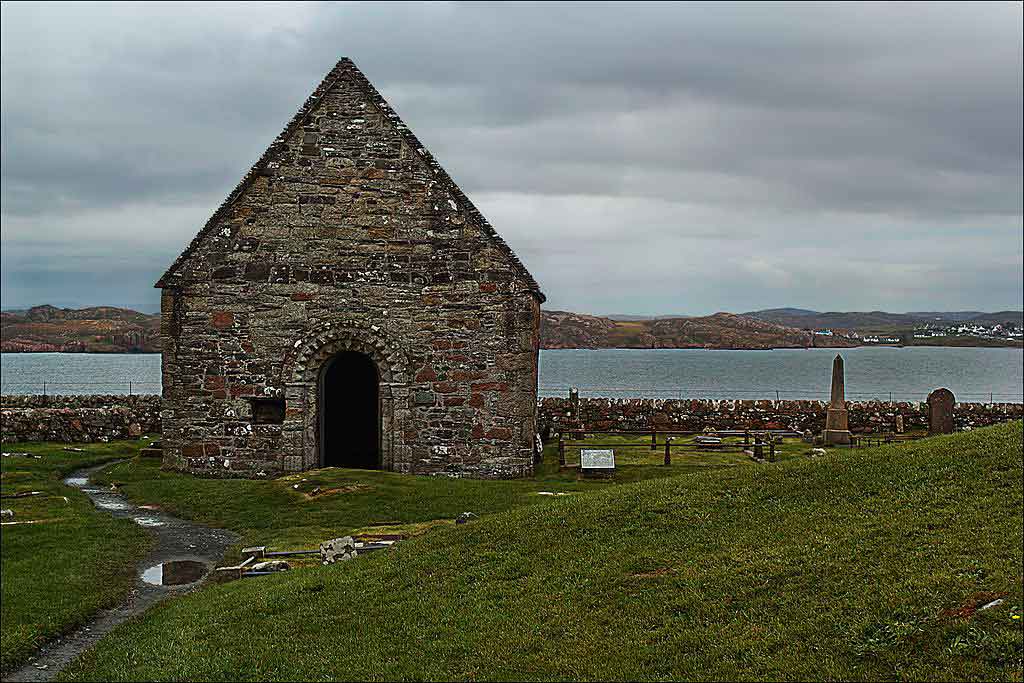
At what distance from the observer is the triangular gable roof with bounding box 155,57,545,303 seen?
76.5 ft

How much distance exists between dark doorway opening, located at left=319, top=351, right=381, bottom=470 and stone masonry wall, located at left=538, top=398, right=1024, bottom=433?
7.03 metres

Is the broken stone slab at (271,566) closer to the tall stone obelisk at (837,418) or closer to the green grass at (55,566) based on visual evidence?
the green grass at (55,566)

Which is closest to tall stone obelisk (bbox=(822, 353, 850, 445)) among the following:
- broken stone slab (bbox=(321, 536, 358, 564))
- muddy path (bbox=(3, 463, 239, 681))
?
broken stone slab (bbox=(321, 536, 358, 564))

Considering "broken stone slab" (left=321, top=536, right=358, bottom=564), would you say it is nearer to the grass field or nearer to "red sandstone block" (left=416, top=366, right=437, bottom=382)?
the grass field

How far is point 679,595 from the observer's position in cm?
1048

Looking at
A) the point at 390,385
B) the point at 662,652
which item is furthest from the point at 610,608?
the point at 390,385

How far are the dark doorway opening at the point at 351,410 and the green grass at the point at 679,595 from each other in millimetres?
14119

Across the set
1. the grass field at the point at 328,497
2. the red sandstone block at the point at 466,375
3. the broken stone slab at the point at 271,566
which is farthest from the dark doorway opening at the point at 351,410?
the broken stone slab at the point at 271,566

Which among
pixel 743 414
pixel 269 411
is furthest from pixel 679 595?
pixel 743 414

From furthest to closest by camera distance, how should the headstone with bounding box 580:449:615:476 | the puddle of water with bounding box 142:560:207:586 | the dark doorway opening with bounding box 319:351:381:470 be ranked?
the dark doorway opening with bounding box 319:351:381:470
the headstone with bounding box 580:449:615:476
the puddle of water with bounding box 142:560:207:586

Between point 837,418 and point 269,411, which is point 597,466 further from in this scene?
point 837,418

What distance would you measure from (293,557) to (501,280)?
1046 cm

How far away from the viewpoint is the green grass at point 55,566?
29.1 feet

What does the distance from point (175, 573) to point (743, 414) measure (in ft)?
81.7
